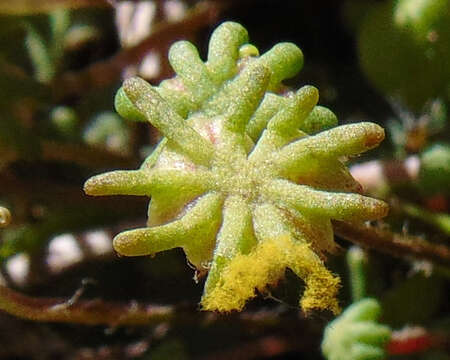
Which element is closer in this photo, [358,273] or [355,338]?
[355,338]

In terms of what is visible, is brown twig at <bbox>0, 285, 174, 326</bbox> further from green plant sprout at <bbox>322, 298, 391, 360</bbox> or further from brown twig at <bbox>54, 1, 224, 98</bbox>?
brown twig at <bbox>54, 1, 224, 98</bbox>

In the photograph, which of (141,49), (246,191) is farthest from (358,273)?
(141,49)

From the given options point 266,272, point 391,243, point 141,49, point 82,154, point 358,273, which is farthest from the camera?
point 141,49

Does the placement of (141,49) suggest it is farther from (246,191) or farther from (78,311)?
(246,191)

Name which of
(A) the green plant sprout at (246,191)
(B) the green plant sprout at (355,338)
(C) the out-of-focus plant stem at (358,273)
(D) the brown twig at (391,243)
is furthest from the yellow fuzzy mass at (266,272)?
(C) the out-of-focus plant stem at (358,273)

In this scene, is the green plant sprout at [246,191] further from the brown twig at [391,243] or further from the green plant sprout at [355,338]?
the green plant sprout at [355,338]

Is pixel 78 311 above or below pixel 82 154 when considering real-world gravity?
below

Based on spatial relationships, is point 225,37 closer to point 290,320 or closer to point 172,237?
point 172,237
